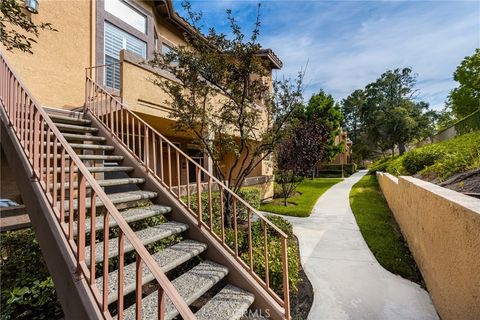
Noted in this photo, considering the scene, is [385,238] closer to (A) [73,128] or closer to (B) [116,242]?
(B) [116,242]

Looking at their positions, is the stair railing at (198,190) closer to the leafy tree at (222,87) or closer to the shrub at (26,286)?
the leafy tree at (222,87)

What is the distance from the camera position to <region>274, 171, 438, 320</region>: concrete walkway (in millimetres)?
3527

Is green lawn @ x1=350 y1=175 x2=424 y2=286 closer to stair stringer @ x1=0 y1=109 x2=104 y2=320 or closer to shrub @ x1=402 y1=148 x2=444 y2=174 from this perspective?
shrub @ x1=402 y1=148 x2=444 y2=174

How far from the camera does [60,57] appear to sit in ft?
21.1

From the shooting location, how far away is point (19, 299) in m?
3.00

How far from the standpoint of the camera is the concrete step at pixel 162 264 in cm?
250

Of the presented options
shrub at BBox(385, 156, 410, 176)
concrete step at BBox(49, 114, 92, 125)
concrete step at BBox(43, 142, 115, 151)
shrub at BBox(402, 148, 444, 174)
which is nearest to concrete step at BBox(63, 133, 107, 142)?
concrete step at BBox(43, 142, 115, 151)

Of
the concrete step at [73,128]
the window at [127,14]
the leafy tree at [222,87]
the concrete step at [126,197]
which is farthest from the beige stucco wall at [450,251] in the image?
the window at [127,14]

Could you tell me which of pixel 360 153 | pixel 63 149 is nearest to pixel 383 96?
pixel 360 153

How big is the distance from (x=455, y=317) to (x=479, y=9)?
20.6ft

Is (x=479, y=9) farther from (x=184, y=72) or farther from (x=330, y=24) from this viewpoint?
(x=184, y=72)

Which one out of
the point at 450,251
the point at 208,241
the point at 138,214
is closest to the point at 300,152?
the point at 208,241

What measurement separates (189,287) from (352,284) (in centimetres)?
290

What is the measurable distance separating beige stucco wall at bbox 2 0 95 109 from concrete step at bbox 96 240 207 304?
523cm
